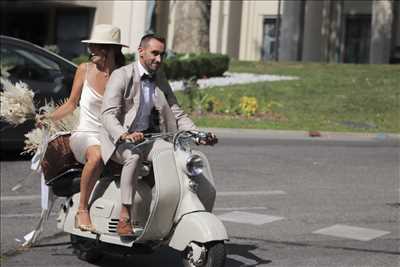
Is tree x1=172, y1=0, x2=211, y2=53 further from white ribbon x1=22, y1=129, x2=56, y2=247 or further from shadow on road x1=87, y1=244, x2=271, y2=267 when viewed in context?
shadow on road x1=87, y1=244, x2=271, y2=267

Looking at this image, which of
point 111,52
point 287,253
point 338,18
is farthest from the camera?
point 338,18

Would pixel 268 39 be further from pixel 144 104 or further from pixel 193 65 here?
pixel 144 104

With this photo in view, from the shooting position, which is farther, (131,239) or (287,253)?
(287,253)

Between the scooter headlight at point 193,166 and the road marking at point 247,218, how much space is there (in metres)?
2.60

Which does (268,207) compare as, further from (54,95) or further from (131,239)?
(54,95)

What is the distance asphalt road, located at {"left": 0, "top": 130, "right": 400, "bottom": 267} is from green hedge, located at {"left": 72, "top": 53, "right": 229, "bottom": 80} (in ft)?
27.2

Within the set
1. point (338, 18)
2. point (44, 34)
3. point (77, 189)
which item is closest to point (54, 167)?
point (77, 189)

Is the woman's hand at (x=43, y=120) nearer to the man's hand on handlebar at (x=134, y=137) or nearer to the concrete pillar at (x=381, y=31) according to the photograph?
the man's hand on handlebar at (x=134, y=137)

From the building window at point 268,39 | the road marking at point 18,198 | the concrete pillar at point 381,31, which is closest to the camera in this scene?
the road marking at point 18,198

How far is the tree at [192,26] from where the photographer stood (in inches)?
979

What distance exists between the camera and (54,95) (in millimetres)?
12164

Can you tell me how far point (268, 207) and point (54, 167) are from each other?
10.1ft

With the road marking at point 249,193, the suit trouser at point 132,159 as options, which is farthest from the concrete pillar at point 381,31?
the suit trouser at point 132,159

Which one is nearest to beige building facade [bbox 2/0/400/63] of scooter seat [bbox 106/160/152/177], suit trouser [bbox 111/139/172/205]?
scooter seat [bbox 106/160/152/177]
